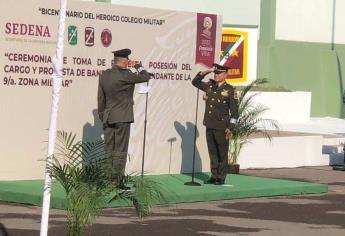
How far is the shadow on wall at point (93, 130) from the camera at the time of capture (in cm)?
1564

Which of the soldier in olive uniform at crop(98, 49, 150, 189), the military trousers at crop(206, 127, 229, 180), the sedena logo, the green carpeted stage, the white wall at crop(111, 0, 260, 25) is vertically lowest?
the green carpeted stage

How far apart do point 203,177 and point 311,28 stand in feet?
66.6

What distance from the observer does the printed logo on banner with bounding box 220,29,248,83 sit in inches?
1267

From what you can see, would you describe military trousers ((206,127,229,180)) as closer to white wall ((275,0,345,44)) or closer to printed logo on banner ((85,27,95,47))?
printed logo on banner ((85,27,95,47))

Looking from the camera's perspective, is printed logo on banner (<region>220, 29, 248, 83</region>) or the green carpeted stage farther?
printed logo on banner (<region>220, 29, 248, 83</region>)

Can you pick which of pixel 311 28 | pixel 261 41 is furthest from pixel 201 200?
pixel 311 28

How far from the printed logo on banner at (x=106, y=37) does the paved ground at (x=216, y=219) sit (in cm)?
318

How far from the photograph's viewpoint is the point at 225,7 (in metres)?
33.3

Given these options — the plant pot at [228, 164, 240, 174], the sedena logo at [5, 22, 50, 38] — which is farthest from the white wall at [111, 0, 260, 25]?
the sedena logo at [5, 22, 50, 38]

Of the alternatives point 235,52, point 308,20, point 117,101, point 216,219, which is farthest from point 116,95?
point 308,20

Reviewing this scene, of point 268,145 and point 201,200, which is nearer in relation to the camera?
point 201,200

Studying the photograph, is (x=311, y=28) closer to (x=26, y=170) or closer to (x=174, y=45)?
(x=174, y=45)

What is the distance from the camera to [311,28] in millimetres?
36219

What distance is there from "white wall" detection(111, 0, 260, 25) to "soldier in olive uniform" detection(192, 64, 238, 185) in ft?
50.3
